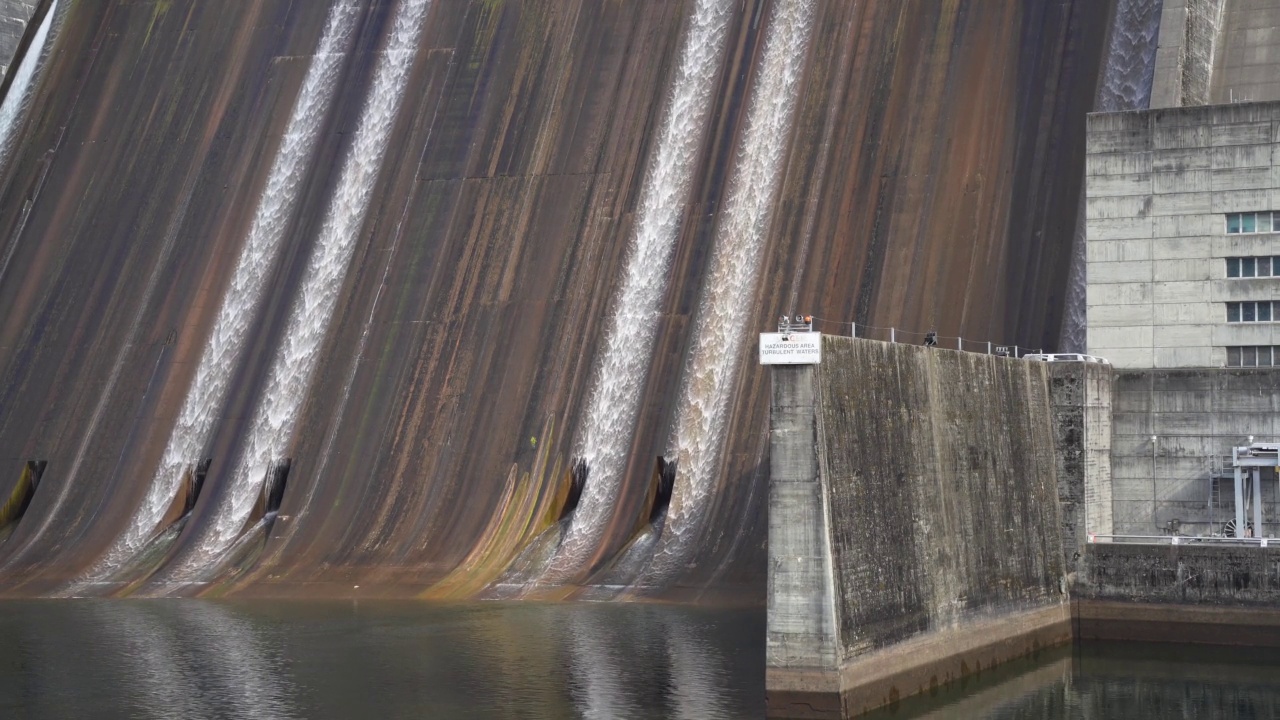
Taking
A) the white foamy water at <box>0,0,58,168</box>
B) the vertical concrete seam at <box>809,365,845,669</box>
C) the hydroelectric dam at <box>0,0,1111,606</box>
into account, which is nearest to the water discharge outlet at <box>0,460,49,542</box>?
the hydroelectric dam at <box>0,0,1111,606</box>

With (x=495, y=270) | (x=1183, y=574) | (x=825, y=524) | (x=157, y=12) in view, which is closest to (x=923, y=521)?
(x=825, y=524)

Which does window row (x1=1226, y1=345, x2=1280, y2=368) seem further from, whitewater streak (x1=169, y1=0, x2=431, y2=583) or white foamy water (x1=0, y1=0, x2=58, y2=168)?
white foamy water (x1=0, y1=0, x2=58, y2=168)

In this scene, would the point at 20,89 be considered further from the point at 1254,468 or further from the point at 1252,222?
the point at 1254,468

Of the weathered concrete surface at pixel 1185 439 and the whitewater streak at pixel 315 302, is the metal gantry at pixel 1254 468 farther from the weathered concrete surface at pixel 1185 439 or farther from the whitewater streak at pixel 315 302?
the whitewater streak at pixel 315 302

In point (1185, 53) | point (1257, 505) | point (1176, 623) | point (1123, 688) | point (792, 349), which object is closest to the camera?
point (792, 349)

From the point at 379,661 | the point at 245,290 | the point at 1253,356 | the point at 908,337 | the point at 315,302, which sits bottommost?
the point at 379,661

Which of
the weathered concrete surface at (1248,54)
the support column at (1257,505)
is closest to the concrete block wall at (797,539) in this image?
A: the support column at (1257,505)
